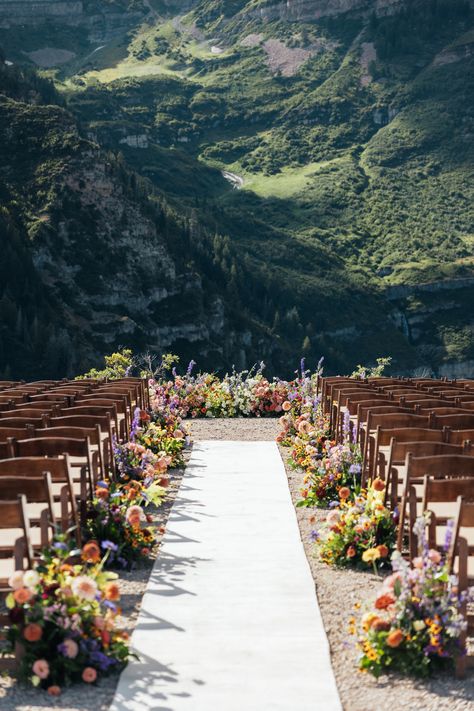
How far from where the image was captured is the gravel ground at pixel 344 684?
5.71 m

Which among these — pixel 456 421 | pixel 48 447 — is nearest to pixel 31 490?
pixel 48 447

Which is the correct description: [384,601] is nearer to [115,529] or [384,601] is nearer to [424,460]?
[424,460]

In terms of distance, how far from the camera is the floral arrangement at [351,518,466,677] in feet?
19.8

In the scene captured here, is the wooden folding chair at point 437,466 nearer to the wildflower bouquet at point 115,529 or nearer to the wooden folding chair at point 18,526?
the wildflower bouquet at point 115,529

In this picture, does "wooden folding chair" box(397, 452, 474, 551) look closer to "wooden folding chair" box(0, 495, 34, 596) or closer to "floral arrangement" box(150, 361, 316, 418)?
"wooden folding chair" box(0, 495, 34, 596)

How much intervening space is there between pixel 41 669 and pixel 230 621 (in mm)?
A: 1492

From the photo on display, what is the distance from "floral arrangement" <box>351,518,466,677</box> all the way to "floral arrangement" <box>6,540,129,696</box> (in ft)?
4.92

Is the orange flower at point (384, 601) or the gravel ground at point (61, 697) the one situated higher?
the orange flower at point (384, 601)

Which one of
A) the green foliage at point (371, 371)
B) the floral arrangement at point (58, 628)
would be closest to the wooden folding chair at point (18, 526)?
the floral arrangement at point (58, 628)

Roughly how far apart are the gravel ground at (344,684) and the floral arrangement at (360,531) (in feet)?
0.54

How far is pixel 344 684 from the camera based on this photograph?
6.01 metres

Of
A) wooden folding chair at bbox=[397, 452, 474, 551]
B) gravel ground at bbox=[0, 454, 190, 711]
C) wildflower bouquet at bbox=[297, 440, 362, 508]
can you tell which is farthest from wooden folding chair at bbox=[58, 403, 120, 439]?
gravel ground at bbox=[0, 454, 190, 711]

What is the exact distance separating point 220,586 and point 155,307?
117295mm

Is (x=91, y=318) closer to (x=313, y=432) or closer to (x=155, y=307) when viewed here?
(x=155, y=307)
